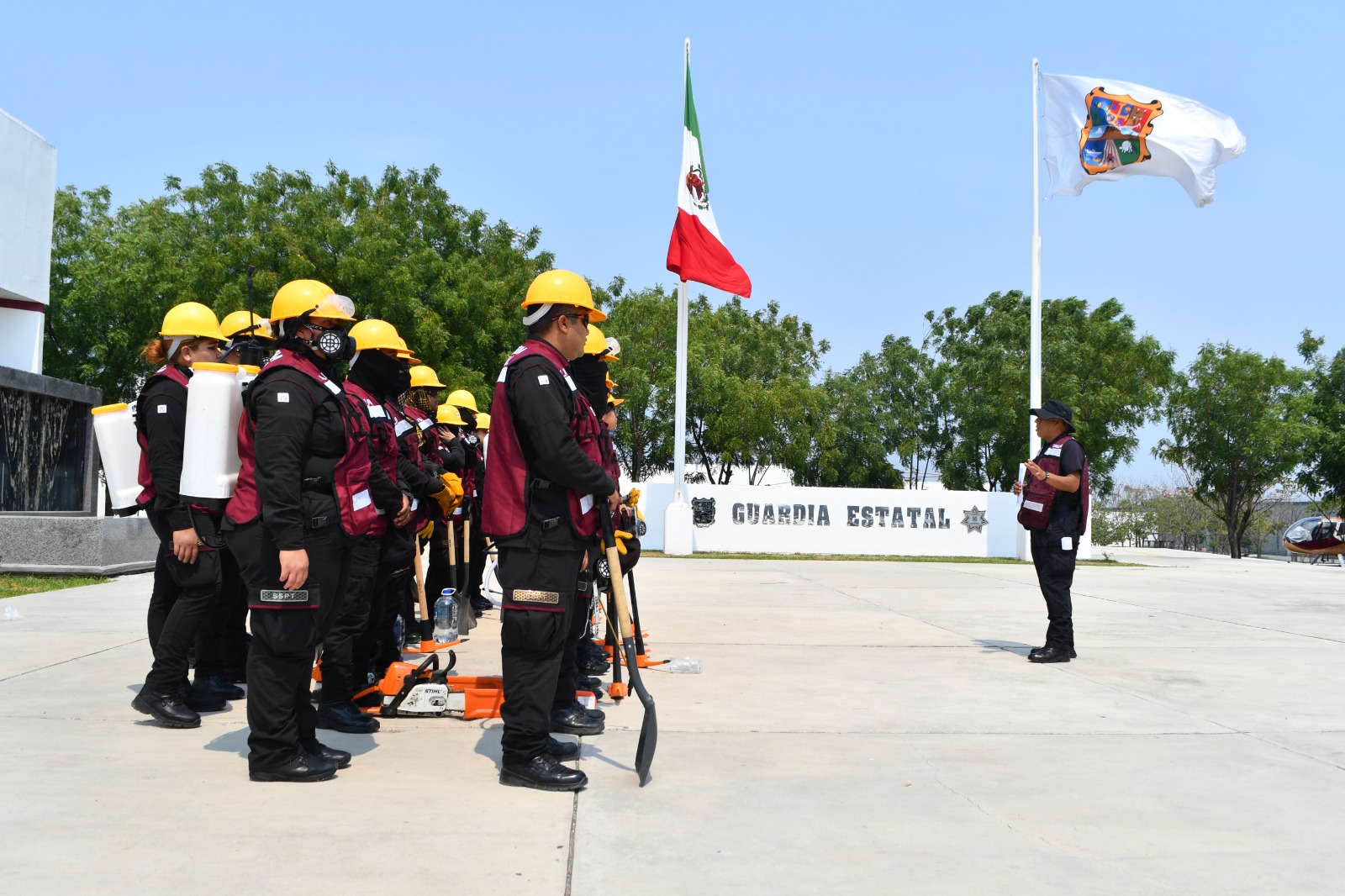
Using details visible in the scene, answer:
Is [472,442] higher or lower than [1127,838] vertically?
higher

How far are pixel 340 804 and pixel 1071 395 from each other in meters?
37.7

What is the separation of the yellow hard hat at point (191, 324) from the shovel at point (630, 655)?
252 cm

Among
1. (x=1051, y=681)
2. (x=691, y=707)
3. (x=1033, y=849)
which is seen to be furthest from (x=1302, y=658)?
(x=1033, y=849)

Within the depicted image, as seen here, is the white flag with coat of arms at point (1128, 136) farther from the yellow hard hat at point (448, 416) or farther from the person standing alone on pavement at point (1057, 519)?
the yellow hard hat at point (448, 416)

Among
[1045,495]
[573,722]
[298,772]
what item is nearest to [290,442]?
[298,772]

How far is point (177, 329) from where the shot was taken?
5.48 meters

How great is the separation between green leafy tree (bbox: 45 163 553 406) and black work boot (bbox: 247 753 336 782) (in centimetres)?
2377

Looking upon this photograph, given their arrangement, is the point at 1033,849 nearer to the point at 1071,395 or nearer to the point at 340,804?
the point at 340,804

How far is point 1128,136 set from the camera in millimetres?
21438

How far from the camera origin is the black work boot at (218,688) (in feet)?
18.8

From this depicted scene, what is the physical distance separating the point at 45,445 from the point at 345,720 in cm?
1620

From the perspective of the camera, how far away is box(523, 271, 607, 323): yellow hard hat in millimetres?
4449

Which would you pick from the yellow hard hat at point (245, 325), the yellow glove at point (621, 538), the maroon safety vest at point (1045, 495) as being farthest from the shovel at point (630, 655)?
the maroon safety vest at point (1045, 495)

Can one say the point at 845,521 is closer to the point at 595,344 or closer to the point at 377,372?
the point at 595,344
